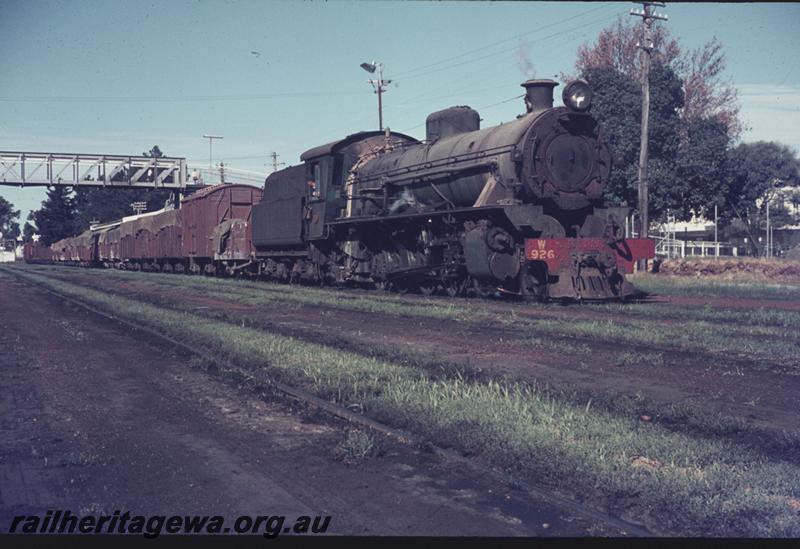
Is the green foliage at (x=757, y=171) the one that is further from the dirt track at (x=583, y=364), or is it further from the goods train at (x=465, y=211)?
the dirt track at (x=583, y=364)

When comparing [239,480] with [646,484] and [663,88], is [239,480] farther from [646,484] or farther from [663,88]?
[663,88]

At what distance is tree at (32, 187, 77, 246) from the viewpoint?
11838 centimetres

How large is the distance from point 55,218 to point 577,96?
11857 centimetres

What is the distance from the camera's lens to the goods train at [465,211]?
50.8 ft

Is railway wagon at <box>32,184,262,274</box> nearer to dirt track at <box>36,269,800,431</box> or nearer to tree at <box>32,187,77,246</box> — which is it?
dirt track at <box>36,269,800,431</box>

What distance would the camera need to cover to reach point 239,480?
14.5 feet

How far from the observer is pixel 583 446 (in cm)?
476

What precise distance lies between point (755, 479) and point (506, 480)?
1.35 metres

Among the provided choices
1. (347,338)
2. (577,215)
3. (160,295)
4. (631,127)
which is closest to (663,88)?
(631,127)

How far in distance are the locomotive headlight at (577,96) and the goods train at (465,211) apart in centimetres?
3

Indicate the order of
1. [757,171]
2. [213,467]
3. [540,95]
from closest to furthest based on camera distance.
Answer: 1. [213,467]
2. [540,95]
3. [757,171]

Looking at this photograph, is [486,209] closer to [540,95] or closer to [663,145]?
[540,95]

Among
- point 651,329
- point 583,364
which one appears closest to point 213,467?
point 583,364

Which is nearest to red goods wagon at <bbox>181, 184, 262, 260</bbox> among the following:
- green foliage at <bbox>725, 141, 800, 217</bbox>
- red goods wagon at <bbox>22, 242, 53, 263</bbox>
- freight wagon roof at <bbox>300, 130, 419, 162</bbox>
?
freight wagon roof at <bbox>300, 130, 419, 162</bbox>
